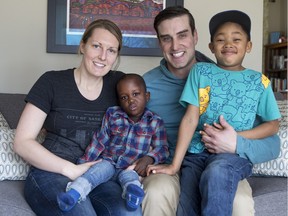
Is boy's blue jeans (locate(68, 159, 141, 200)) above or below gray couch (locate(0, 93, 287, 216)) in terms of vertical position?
above

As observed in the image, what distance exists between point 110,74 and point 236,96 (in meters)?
0.65

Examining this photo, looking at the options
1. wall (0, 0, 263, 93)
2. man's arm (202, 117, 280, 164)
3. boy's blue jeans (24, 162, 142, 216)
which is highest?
wall (0, 0, 263, 93)

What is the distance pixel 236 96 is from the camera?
1727mm

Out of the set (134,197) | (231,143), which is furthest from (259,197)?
(134,197)

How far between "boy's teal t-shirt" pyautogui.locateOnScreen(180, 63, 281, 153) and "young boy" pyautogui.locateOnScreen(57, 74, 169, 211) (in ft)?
0.64

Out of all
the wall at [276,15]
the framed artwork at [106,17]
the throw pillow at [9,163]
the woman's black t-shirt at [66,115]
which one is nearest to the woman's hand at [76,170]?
the woman's black t-shirt at [66,115]

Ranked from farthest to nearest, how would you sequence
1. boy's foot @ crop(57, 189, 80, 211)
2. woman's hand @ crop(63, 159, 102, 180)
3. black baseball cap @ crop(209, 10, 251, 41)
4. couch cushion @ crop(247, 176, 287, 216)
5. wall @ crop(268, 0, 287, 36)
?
wall @ crop(268, 0, 287, 36) → black baseball cap @ crop(209, 10, 251, 41) → couch cushion @ crop(247, 176, 287, 216) → woman's hand @ crop(63, 159, 102, 180) → boy's foot @ crop(57, 189, 80, 211)

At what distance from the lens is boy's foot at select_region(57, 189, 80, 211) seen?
1315 mm

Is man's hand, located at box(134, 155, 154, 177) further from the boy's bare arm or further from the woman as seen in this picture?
the boy's bare arm

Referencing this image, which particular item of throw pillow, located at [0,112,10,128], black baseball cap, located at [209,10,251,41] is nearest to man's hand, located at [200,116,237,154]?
black baseball cap, located at [209,10,251,41]

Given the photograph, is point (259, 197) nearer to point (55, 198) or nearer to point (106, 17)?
point (55, 198)

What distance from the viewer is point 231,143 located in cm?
163

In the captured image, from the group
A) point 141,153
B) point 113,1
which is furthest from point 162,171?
point 113,1

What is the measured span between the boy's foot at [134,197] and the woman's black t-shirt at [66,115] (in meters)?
0.39
